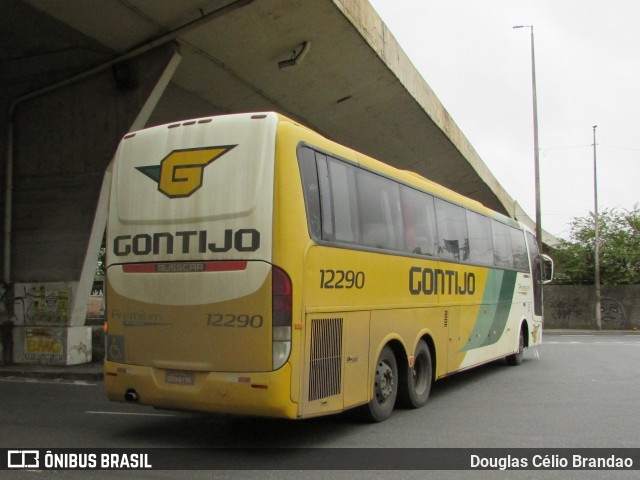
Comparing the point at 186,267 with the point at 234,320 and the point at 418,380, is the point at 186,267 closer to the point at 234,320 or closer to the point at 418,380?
the point at 234,320

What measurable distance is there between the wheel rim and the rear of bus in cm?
211

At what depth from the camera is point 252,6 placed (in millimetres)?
12133

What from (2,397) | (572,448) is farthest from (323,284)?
(2,397)

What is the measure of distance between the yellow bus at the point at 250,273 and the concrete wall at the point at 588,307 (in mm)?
27167

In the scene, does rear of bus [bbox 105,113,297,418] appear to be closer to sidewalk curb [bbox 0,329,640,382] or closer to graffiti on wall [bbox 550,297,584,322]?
sidewalk curb [bbox 0,329,640,382]

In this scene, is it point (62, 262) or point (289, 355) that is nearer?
point (289, 355)

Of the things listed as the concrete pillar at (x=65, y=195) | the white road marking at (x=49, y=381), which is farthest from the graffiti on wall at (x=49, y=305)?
the white road marking at (x=49, y=381)

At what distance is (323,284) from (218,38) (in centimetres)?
813

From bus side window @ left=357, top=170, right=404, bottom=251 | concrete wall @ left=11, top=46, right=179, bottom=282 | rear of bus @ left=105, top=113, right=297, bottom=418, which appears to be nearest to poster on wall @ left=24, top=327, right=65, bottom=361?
concrete wall @ left=11, top=46, right=179, bottom=282

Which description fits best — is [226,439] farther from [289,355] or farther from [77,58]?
[77,58]

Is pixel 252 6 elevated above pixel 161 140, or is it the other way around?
pixel 252 6

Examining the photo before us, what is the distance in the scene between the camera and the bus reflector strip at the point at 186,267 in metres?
6.18

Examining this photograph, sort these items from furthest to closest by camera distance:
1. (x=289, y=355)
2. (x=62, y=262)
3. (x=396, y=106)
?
(x=396, y=106)
(x=62, y=262)
(x=289, y=355)

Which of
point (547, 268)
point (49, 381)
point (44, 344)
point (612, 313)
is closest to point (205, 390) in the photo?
point (49, 381)
